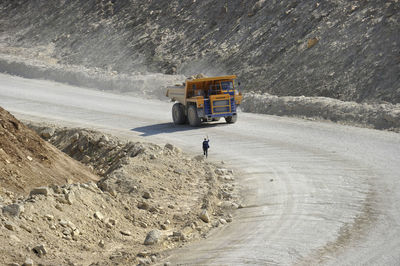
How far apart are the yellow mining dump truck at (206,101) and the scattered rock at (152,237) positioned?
12.7 m

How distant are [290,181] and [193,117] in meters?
9.21

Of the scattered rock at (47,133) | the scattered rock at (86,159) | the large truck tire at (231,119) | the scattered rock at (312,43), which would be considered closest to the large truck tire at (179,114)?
the large truck tire at (231,119)

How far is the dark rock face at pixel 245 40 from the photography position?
91.0 ft

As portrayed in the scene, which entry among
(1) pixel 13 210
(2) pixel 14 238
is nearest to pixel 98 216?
(1) pixel 13 210

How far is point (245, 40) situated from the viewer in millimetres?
34375

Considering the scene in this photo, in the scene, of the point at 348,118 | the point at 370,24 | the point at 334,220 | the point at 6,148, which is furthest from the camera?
the point at 370,24

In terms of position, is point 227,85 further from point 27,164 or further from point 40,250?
point 40,250

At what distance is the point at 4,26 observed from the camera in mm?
50906

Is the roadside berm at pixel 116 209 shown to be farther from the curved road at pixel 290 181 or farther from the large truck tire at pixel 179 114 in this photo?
the large truck tire at pixel 179 114

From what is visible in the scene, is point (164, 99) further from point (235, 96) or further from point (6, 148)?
point (6, 148)

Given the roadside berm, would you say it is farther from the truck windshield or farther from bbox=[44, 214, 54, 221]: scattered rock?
the truck windshield

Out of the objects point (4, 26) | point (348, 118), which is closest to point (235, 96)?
point (348, 118)

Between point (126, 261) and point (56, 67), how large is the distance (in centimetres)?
3071

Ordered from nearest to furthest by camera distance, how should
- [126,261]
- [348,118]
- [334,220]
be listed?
[126,261], [334,220], [348,118]
